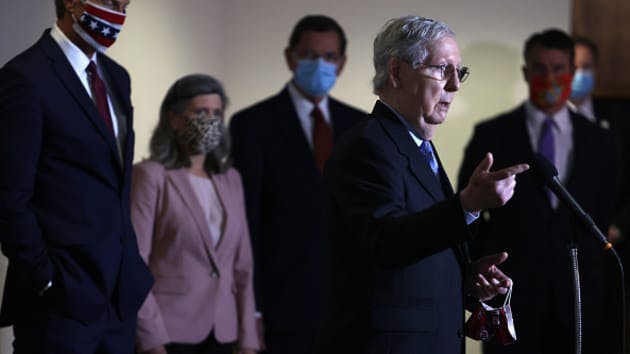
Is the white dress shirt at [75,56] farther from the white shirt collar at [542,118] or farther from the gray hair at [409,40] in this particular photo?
the white shirt collar at [542,118]

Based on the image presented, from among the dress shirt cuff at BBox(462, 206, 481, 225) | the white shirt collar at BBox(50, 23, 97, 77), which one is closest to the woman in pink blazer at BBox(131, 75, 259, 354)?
the white shirt collar at BBox(50, 23, 97, 77)

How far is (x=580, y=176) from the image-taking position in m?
4.65

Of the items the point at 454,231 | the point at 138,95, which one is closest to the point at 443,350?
the point at 454,231

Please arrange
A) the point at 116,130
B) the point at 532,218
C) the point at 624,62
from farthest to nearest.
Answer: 1. the point at 624,62
2. the point at 532,218
3. the point at 116,130

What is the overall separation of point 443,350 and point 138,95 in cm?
270

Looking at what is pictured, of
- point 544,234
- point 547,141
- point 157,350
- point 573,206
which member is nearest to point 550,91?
point 547,141

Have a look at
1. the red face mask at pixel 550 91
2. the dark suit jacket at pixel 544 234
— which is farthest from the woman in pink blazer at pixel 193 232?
the red face mask at pixel 550 91

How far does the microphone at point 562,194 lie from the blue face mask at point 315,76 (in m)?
2.25

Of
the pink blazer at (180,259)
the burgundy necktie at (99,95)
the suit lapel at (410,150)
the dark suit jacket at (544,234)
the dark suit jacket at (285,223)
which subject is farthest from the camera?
the dark suit jacket at (285,223)

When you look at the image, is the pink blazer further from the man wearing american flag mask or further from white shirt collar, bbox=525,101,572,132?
white shirt collar, bbox=525,101,572,132

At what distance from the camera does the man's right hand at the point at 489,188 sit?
2.16 meters

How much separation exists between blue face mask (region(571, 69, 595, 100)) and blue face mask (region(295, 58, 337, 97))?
1.89 m

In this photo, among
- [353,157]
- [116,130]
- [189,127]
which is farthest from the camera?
[189,127]

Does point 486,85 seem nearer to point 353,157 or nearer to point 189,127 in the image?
point 189,127
